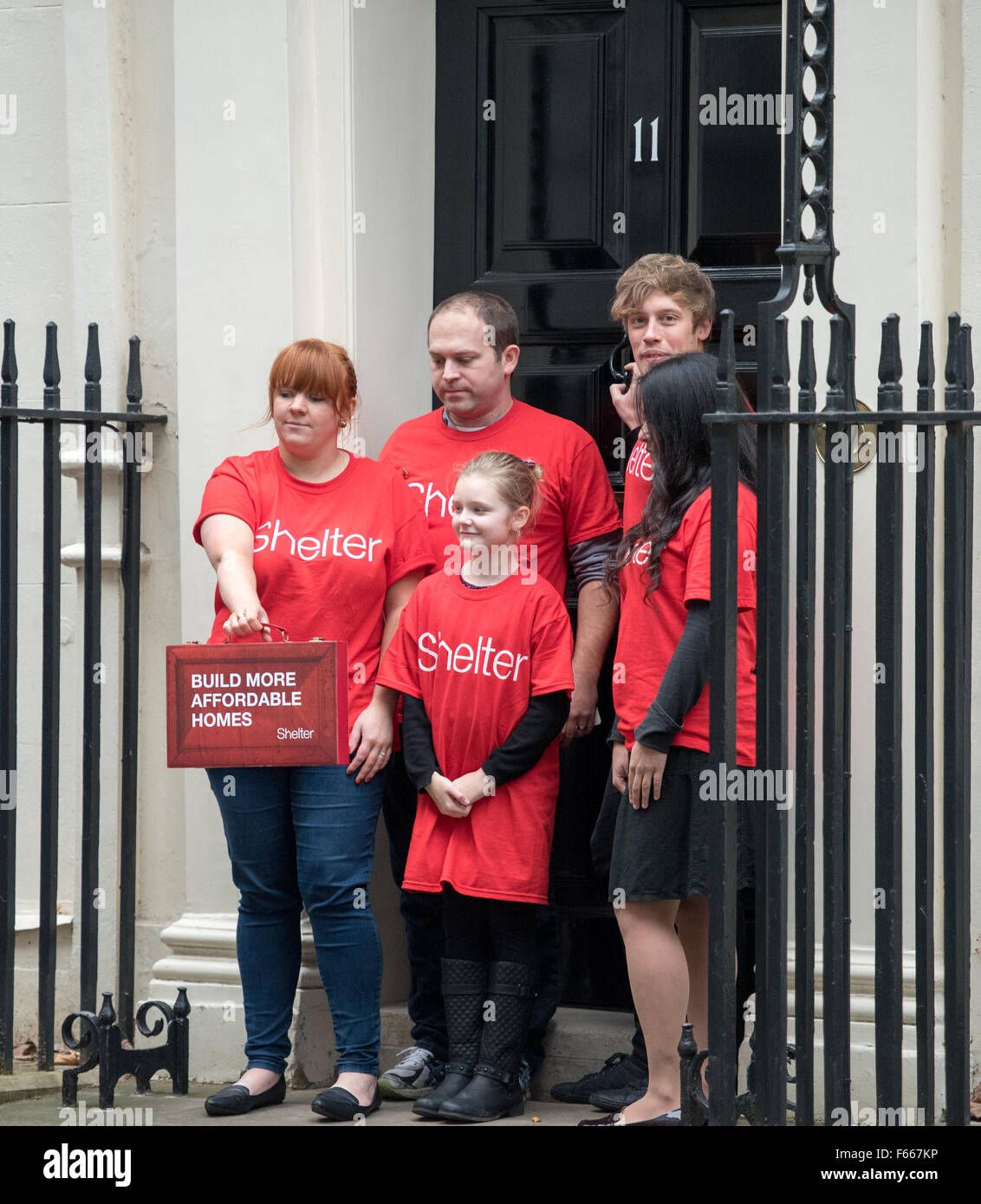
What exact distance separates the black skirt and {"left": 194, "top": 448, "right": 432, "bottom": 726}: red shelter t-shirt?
892mm

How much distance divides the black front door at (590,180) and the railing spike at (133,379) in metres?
1.09

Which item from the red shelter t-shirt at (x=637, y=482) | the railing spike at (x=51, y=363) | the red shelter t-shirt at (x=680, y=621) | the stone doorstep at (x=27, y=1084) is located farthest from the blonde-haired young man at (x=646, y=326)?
the stone doorstep at (x=27, y=1084)

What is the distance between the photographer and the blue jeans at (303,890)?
163 inches

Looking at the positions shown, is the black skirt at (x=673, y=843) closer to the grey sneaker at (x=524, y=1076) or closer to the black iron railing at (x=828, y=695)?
the black iron railing at (x=828, y=695)

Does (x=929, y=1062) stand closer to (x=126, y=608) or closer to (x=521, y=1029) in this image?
(x=521, y=1029)

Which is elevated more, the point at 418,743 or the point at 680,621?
the point at 680,621

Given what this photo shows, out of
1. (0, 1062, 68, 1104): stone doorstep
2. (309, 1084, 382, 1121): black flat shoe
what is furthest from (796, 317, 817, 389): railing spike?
(0, 1062, 68, 1104): stone doorstep

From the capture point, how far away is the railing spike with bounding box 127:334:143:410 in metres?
4.48

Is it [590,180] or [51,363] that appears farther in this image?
[590,180]

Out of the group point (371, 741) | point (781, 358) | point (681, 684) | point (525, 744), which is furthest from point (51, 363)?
point (781, 358)

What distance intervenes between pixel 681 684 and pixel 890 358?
0.91 meters

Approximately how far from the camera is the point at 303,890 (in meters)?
4.15

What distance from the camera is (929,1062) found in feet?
11.0

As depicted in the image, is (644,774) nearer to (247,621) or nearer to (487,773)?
(487,773)
